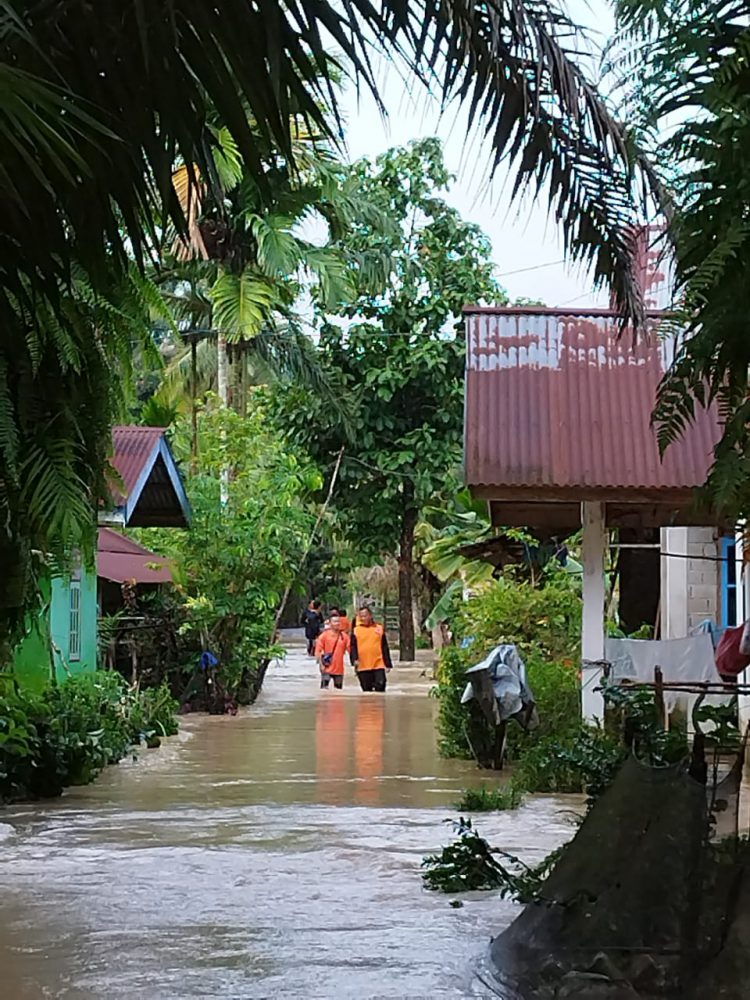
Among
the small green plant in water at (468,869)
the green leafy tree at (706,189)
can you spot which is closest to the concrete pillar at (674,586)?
the small green plant in water at (468,869)

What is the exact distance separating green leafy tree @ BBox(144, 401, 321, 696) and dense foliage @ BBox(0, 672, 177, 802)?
4.89 metres

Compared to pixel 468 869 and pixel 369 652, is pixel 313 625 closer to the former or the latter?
pixel 369 652

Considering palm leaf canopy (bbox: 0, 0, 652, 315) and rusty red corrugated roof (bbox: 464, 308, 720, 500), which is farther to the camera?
rusty red corrugated roof (bbox: 464, 308, 720, 500)

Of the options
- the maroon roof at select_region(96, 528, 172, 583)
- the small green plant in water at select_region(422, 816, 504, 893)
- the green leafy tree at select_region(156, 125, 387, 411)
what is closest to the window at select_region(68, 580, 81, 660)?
the maroon roof at select_region(96, 528, 172, 583)

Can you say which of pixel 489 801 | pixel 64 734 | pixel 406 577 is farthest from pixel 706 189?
pixel 406 577

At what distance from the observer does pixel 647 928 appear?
4492 mm

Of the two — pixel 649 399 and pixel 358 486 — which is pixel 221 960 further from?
pixel 358 486

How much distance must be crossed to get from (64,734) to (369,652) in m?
13.0

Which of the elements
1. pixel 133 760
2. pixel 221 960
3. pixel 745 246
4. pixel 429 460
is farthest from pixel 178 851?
pixel 429 460

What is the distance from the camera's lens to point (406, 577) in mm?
33469

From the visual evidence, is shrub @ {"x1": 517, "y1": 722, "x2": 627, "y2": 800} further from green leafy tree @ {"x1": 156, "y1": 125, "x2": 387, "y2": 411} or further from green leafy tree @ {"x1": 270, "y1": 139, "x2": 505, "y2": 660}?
green leafy tree @ {"x1": 270, "y1": 139, "x2": 505, "y2": 660}

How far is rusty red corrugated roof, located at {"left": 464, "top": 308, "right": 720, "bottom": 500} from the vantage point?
11.1m

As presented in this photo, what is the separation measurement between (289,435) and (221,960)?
24.1m

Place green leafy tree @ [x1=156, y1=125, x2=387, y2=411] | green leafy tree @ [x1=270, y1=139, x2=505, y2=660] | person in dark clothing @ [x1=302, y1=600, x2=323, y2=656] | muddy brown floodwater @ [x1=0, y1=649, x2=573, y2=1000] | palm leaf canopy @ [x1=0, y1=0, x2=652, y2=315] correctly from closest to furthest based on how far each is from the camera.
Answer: palm leaf canopy @ [x1=0, y1=0, x2=652, y2=315] → muddy brown floodwater @ [x1=0, y1=649, x2=573, y2=1000] → green leafy tree @ [x1=156, y1=125, x2=387, y2=411] → green leafy tree @ [x1=270, y1=139, x2=505, y2=660] → person in dark clothing @ [x1=302, y1=600, x2=323, y2=656]
